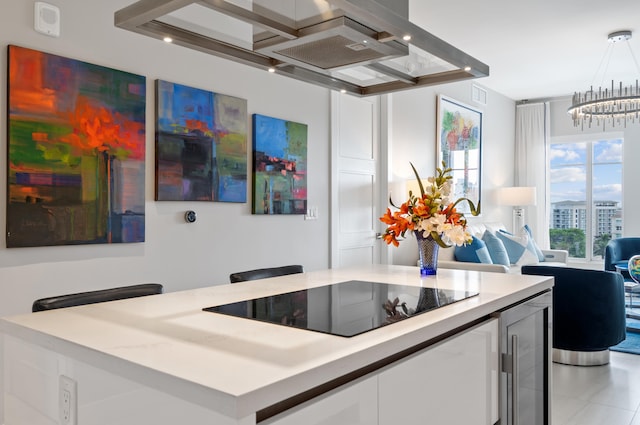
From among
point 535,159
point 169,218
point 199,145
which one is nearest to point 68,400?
point 169,218

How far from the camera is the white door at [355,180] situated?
A: 452 cm

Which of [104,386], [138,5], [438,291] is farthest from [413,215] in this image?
[104,386]

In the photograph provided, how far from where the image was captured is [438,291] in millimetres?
1900

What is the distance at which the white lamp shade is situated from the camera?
23.4 feet

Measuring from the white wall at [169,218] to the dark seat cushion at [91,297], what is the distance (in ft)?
3.16

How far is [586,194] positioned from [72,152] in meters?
7.41

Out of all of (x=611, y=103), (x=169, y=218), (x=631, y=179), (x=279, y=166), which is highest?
(x=611, y=103)

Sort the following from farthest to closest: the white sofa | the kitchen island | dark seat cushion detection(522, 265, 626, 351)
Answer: the white sofa < dark seat cushion detection(522, 265, 626, 351) < the kitchen island

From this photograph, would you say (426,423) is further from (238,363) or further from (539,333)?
(539,333)

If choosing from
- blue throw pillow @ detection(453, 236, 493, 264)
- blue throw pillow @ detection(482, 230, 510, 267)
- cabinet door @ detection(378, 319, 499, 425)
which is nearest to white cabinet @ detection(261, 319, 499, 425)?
cabinet door @ detection(378, 319, 499, 425)

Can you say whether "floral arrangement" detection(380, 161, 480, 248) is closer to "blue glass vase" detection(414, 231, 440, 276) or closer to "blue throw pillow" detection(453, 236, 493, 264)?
"blue glass vase" detection(414, 231, 440, 276)

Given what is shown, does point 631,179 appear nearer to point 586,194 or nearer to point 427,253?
Answer: point 586,194

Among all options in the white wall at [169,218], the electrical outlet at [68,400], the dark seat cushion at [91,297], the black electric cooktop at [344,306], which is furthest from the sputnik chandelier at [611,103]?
Result: the electrical outlet at [68,400]

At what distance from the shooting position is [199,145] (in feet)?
10.8
